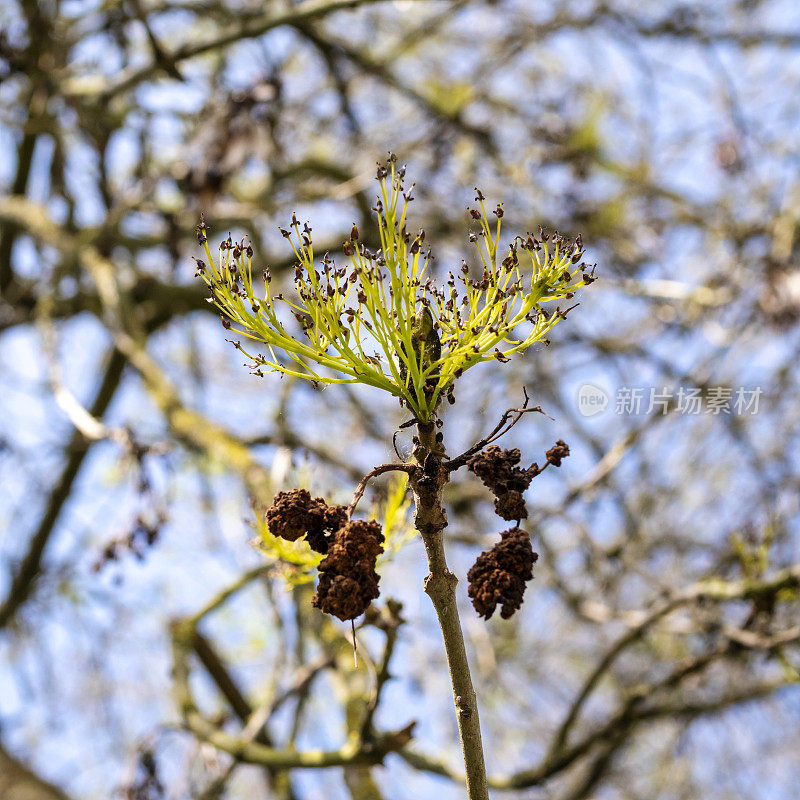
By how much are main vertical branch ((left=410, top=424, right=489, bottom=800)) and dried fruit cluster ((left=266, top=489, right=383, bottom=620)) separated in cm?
8

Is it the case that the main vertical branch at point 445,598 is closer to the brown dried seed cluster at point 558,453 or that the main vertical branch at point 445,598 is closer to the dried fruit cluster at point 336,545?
the dried fruit cluster at point 336,545

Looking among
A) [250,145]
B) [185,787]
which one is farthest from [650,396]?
[185,787]

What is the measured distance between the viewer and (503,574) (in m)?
1.30

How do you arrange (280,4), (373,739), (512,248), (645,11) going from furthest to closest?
(645,11)
(280,4)
(373,739)
(512,248)

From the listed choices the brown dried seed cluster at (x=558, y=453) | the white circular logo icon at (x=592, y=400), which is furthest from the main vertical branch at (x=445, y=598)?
the white circular logo icon at (x=592, y=400)

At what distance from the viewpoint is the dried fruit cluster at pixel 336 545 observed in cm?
124

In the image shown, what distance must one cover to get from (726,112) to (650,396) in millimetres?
1895

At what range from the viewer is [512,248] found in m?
1.38

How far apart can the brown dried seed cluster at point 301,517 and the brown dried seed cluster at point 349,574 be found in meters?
0.06

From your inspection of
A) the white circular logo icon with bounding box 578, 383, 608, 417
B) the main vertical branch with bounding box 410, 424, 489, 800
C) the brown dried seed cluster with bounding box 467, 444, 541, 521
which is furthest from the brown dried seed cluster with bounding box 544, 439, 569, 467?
the white circular logo icon with bounding box 578, 383, 608, 417

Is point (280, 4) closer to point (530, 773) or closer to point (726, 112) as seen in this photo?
point (726, 112)

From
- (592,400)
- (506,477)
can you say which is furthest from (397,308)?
(592,400)

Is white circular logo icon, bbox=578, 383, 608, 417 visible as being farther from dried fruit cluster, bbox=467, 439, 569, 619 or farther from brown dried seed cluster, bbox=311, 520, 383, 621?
brown dried seed cluster, bbox=311, 520, 383, 621

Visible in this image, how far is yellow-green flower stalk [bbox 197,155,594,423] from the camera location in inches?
53.3
